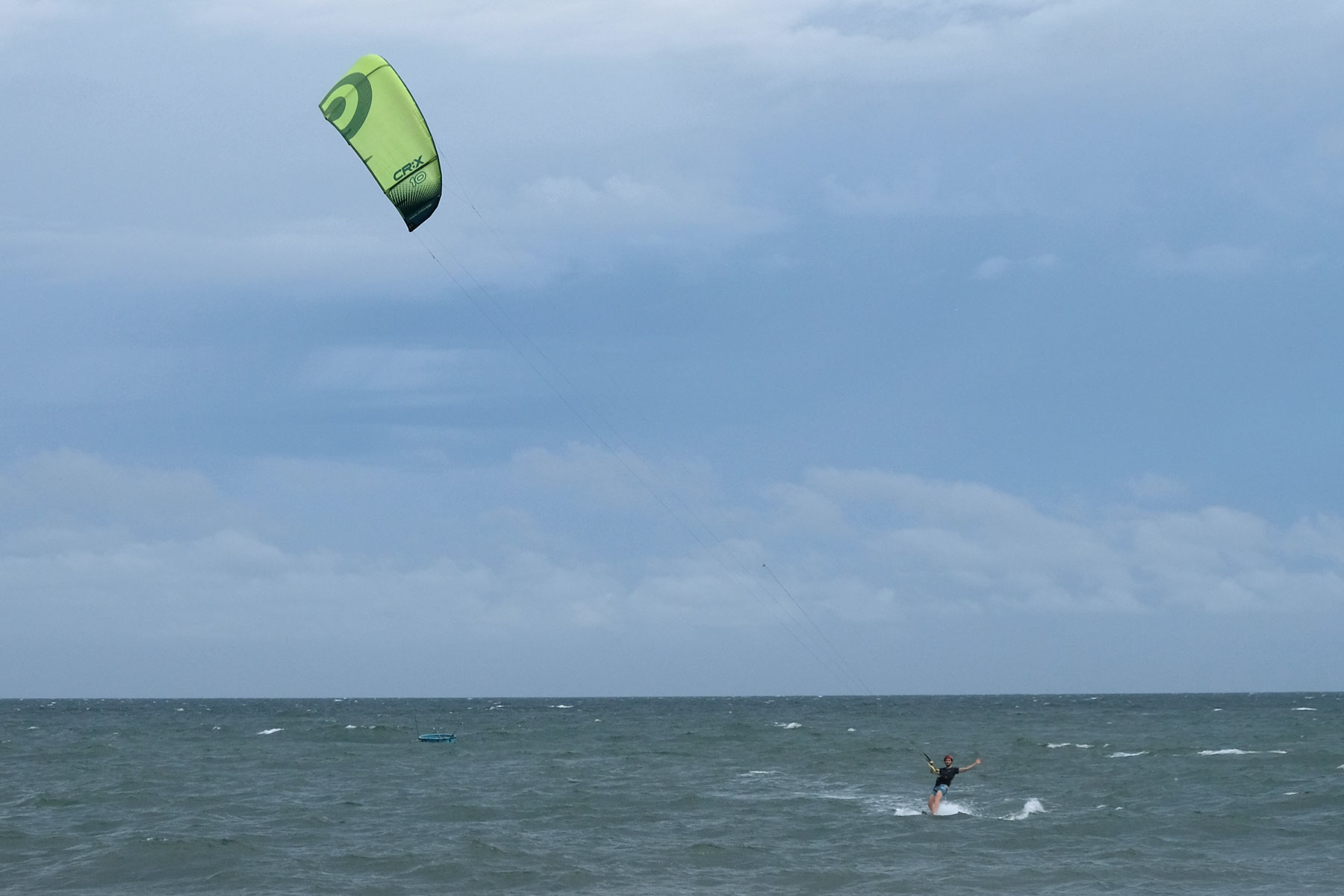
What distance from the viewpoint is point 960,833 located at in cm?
2317

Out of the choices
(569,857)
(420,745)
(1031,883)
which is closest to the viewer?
(1031,883)

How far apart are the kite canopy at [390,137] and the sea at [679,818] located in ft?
33.3

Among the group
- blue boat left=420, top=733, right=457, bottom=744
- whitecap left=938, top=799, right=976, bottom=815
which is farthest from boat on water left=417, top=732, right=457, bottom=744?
whitecap left=938, top=799, right=976, bottom=815

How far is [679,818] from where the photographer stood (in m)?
25.8

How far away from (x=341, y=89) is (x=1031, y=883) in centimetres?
1530

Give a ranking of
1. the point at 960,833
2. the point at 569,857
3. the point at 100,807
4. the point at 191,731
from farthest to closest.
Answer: the point at 191,731
the point at 100,807
the point at 960,833
the point at 569,857

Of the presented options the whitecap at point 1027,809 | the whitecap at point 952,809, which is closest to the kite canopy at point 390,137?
the whitecap at point 952,809

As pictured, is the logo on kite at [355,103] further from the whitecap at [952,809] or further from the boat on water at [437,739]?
the boat on water at [437,739]

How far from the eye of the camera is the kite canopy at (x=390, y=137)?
62.2 ft

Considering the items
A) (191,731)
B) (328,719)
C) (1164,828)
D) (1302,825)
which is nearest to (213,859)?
(1164,828)

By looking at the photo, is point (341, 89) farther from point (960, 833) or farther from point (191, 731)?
point (191, 731)

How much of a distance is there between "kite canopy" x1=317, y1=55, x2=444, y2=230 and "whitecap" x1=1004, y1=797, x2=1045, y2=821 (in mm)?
16004

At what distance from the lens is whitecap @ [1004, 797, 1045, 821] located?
25.2 meters

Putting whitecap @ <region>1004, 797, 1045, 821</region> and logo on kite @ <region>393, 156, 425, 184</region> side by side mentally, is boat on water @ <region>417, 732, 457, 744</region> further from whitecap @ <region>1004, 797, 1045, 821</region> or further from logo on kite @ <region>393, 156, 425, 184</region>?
logo on kite @ <region>393, 156, 425, 184</region>
